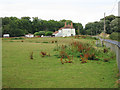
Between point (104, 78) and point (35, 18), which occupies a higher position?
point (35, 18)

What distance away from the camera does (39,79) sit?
26.1 ft

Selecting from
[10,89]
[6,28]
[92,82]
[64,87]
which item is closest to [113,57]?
[92,82]

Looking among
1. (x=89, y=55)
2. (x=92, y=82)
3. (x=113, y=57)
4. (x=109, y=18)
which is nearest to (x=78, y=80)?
(x=92, y=82)

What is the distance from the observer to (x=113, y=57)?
47.2ft

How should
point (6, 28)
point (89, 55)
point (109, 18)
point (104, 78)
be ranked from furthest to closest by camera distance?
point (109, 18)
point (6, 28)
point (89, 55)
point (104, 78)

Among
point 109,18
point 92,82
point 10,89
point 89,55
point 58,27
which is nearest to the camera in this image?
point 10,89

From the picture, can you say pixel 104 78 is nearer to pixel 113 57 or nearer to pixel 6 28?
pixel 113 57

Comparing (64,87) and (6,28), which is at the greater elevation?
(6,28)

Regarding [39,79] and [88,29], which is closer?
[39,79]

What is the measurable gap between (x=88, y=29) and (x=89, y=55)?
97470mm

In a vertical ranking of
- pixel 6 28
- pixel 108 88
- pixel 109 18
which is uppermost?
pixel 109 18

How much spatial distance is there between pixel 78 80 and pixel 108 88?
1.48m

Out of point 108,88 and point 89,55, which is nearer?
point 108,88

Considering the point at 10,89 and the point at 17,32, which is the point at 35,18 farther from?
the point at 10,89
